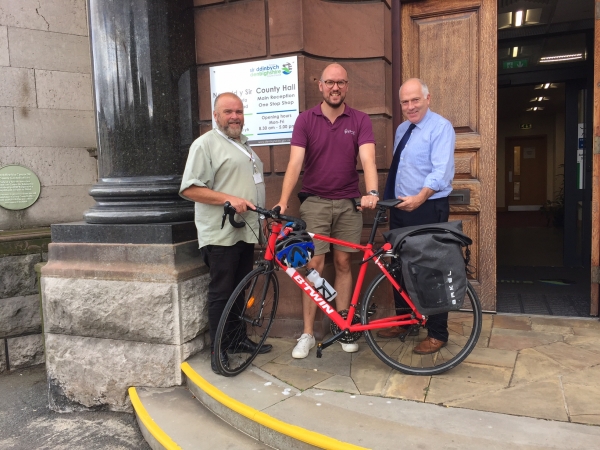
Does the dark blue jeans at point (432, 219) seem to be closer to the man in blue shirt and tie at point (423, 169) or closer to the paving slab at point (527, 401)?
the man in blue shirt and tie at point (423, 169)

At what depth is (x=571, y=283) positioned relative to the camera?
5617 millimetres

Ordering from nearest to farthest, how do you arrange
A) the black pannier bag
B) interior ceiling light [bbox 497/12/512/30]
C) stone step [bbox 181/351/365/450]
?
stone step [bbox 181/351/365/450]
the black pannier bag
interior ceiling light [bbox 497/12/512/30]

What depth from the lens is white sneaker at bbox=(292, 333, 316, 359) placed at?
11.8 ft

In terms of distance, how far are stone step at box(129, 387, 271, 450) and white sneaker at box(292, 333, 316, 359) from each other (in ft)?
2.35

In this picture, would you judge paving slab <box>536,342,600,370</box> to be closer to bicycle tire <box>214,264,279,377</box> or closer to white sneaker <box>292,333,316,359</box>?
white sneaker <box>292,333,316,359</box>

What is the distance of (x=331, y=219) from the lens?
3732 mm

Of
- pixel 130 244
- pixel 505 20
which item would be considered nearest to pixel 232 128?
pixel 130 244

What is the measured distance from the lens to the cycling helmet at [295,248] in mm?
3283

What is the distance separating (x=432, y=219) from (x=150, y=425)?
7.50 feet

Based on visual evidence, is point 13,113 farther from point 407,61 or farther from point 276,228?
point 407,61

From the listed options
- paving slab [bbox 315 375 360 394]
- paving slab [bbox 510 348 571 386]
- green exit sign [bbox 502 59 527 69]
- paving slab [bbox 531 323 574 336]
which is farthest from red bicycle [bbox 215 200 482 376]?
green exit sign [bbox 502 59 527 69]

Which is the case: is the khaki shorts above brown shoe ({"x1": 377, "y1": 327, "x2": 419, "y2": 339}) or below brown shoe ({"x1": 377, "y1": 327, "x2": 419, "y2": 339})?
above

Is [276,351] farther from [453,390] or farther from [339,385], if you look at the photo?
[453,390]

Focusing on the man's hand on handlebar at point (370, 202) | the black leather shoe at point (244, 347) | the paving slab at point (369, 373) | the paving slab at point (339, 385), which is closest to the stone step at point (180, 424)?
the black leather shoe at point (244, 347)
